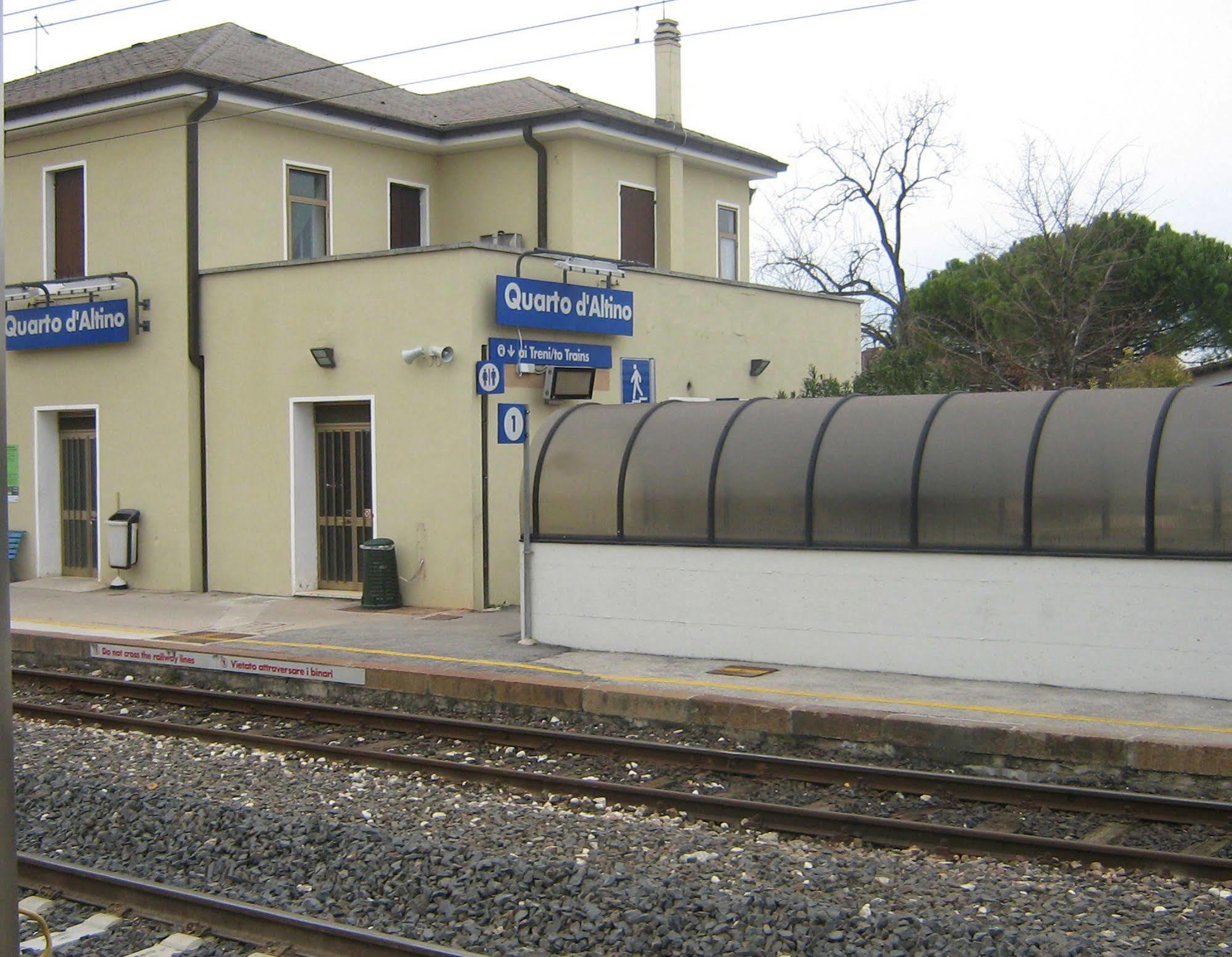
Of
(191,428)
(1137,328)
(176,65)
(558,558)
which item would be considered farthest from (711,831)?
(1137,328)

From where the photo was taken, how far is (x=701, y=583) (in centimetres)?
1298

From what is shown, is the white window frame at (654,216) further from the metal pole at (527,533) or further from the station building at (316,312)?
the metal pole at (527,533)

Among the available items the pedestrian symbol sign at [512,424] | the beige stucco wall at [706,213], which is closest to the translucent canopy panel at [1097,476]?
the pedestrian symbol sign at [512,424]

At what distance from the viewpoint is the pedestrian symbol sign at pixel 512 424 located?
43.3ft

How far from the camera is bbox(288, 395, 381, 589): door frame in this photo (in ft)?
59.0

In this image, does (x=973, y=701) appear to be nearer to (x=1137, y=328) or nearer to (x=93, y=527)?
(x=93, y=527)

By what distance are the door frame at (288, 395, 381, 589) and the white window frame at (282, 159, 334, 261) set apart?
289cm

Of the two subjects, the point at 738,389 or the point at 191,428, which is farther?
the point at 738,389

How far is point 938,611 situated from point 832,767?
2.99 metres

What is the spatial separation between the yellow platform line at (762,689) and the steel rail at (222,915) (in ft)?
17.6

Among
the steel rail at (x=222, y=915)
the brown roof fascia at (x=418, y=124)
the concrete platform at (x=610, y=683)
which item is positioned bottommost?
the steel rail at (x=222, y=915)

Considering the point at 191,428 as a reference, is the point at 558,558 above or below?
below

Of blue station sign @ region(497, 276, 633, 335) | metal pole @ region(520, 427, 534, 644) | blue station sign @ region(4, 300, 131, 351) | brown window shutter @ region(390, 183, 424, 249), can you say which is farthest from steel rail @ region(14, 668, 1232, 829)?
brown window shutter @ region(390, 183, 424, 249)

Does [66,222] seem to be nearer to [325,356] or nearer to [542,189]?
[325,356]
